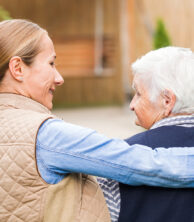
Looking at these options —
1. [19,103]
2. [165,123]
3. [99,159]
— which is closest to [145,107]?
[165,123]

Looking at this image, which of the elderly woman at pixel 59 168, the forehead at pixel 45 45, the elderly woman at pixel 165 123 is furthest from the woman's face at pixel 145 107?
the forehead at pixel 45 45

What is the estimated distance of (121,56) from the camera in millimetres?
18109

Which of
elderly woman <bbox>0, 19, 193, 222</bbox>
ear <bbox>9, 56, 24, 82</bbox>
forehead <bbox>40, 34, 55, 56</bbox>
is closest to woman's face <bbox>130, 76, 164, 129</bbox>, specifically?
elderly woman <bbox>0, 19, 193, 222</bbox>

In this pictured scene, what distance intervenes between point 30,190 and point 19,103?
39 cm

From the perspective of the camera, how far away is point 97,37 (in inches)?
720

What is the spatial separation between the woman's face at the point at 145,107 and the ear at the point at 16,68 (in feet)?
1.66

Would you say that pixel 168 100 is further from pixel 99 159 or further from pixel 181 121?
pixel 99 159

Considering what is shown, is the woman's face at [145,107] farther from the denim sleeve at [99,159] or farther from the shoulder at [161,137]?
the denim sleeve at [99,159]

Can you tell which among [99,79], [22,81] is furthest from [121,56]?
[22,81]

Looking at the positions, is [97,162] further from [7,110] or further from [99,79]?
[99,79]

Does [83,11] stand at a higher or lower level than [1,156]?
lower

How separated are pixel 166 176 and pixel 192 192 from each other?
0.17 meters

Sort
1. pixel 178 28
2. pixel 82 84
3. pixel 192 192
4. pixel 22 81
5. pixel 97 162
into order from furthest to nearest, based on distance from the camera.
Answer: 1. pixel 82 84
2. pixel 178 28
3. pixel 22 81
4. pixel 192 192
5. pixel 97 162

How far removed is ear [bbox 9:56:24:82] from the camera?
213cm
